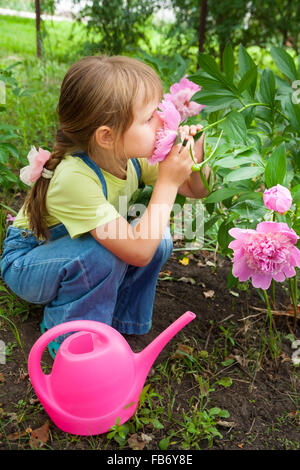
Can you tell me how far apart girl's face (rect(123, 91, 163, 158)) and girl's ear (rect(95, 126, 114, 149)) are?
0.04 m

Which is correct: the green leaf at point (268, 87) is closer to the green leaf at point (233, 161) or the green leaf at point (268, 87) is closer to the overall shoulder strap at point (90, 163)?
the green leaf at point (233, 161)

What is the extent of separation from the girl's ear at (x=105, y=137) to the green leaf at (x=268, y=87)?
1.49 feet

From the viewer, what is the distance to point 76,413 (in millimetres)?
1207

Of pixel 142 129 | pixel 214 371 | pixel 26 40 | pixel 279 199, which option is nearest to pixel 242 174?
pixel 279 199

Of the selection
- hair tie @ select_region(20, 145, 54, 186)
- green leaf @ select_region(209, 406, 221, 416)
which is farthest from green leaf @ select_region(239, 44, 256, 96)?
green leaf @ select_region(209, 406, 221, 416)

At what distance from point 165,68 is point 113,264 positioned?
2.68 feet

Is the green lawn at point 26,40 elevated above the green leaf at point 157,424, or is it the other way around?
the green lawn at point 26,40

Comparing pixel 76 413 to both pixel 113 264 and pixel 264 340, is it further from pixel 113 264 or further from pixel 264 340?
pixel 264 340

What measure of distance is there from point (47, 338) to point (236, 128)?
0.70 m

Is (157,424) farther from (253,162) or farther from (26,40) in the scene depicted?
(26,40)

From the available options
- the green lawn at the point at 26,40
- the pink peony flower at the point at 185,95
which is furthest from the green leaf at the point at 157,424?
the green lawn at the point at 26,40

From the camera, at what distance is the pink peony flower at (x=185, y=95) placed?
4.71ft

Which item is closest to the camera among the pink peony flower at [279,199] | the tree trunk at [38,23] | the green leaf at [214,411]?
the pink peony flower at [279,199]
